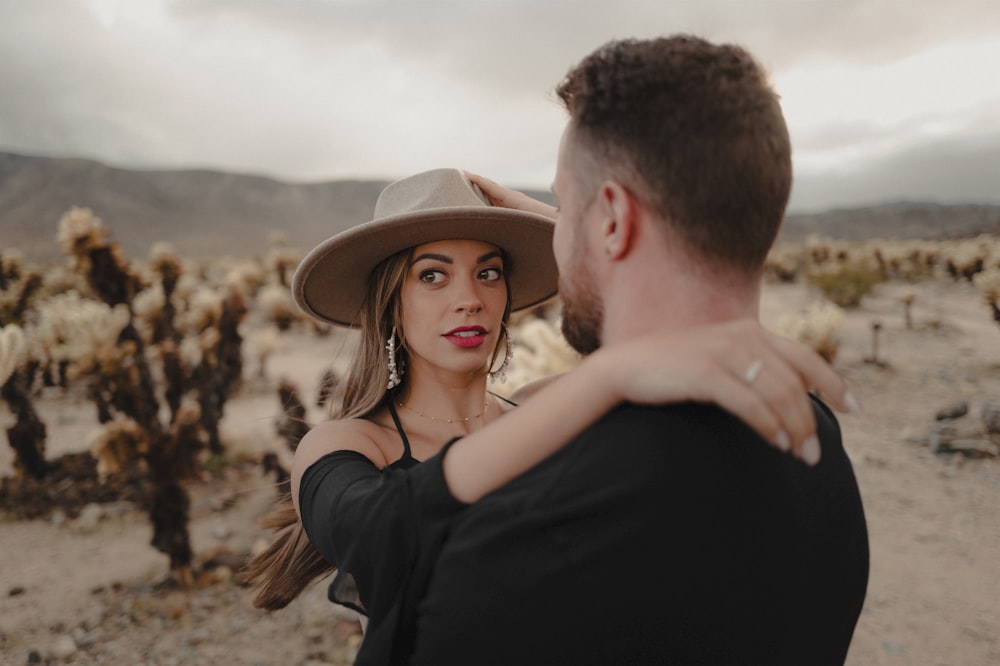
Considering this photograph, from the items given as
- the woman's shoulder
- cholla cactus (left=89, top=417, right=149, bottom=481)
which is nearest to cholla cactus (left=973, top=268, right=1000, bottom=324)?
the woman's shoulder

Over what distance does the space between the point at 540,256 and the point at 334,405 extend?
3.29 feet

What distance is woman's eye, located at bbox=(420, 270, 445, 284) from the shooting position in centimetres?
219

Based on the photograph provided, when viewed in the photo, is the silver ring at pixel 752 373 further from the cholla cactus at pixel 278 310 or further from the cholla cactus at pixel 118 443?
the cholla cactus at pixel 278 310

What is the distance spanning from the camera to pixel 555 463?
103cm

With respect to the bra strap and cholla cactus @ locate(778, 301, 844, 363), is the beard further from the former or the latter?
cholla cactus @ locate(778, 301, 844, 363)

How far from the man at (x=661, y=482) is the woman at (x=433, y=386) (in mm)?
65

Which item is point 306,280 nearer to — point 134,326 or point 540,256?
point 540,256

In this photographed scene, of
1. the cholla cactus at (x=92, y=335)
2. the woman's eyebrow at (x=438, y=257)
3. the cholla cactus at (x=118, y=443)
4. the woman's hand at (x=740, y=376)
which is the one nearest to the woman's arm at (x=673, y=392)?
the woman's hand at (x=740, y=376)

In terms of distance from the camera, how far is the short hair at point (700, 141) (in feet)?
3.35

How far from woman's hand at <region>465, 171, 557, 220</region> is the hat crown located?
2.8 inches

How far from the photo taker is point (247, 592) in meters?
5.09

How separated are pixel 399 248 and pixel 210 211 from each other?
104 m

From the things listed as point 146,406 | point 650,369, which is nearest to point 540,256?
point 650,369

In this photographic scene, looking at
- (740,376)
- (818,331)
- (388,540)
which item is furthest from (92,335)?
(818,331)
